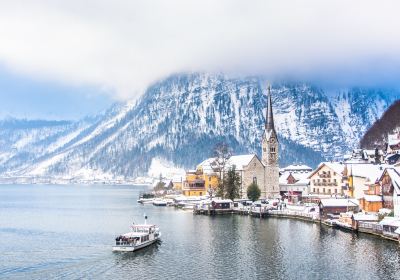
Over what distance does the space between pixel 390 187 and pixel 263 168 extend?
6073 centimetres

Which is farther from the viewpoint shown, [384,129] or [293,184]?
[384,129]

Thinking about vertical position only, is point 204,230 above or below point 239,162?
below

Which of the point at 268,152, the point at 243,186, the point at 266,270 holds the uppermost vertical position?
the point at 268,152

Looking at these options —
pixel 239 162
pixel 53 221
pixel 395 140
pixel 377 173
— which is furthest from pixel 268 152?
pixel 53 221

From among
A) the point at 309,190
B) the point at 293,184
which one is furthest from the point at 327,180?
the point at 293,184

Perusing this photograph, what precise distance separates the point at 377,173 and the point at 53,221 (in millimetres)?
61310

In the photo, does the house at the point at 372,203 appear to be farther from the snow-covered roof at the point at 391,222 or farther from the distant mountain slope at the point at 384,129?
the distant mountain slope at the point at 384,129

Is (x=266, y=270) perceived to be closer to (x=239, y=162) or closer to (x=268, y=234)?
(x=268, y=234)

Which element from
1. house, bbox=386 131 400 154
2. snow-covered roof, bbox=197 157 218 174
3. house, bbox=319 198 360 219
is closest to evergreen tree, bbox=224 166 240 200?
snow-covered roof, bbox=197 157 218 174

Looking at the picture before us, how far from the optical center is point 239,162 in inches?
5699

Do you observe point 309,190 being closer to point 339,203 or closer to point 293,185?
point 293,185

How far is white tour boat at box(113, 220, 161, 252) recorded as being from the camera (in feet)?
220

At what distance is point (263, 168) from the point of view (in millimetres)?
146000

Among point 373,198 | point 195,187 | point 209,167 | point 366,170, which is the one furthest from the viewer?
point 195,187
